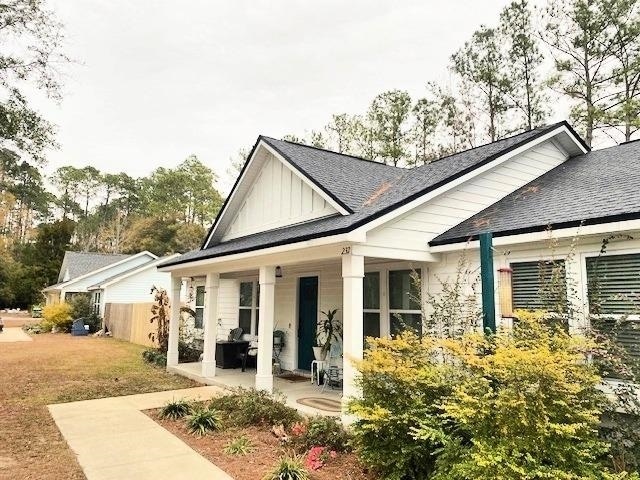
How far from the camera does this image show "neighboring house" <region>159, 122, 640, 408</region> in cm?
611

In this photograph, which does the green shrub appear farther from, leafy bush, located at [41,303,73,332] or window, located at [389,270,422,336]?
leafy bush, located at [41,303,73,332]

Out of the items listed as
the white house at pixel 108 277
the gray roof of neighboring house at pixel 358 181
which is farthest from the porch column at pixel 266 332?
the white house at pixel 108 277

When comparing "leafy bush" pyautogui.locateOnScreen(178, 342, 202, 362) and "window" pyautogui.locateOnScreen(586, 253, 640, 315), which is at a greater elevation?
"window" pyautogui.locateOnScreen(586, 253, 640, 315)

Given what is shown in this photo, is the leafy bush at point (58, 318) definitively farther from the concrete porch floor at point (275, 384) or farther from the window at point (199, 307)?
the concrete porch floor at point (275, 384)

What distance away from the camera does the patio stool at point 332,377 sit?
9.00 meters

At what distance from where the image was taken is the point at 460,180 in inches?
303

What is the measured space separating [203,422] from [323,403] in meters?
2.15

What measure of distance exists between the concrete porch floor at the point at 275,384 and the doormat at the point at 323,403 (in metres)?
0.11

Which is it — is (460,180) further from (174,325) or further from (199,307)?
(199,307)

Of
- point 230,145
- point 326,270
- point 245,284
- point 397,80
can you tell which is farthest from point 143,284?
point 326,270

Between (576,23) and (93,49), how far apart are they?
19.0 meters

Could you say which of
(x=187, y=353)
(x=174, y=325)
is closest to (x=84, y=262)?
(x=187, y=353)

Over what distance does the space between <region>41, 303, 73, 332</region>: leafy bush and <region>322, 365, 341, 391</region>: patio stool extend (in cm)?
2303

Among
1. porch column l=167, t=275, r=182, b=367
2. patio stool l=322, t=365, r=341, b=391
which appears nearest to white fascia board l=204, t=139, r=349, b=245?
porch column l=167, t=275, r=182, b=367
